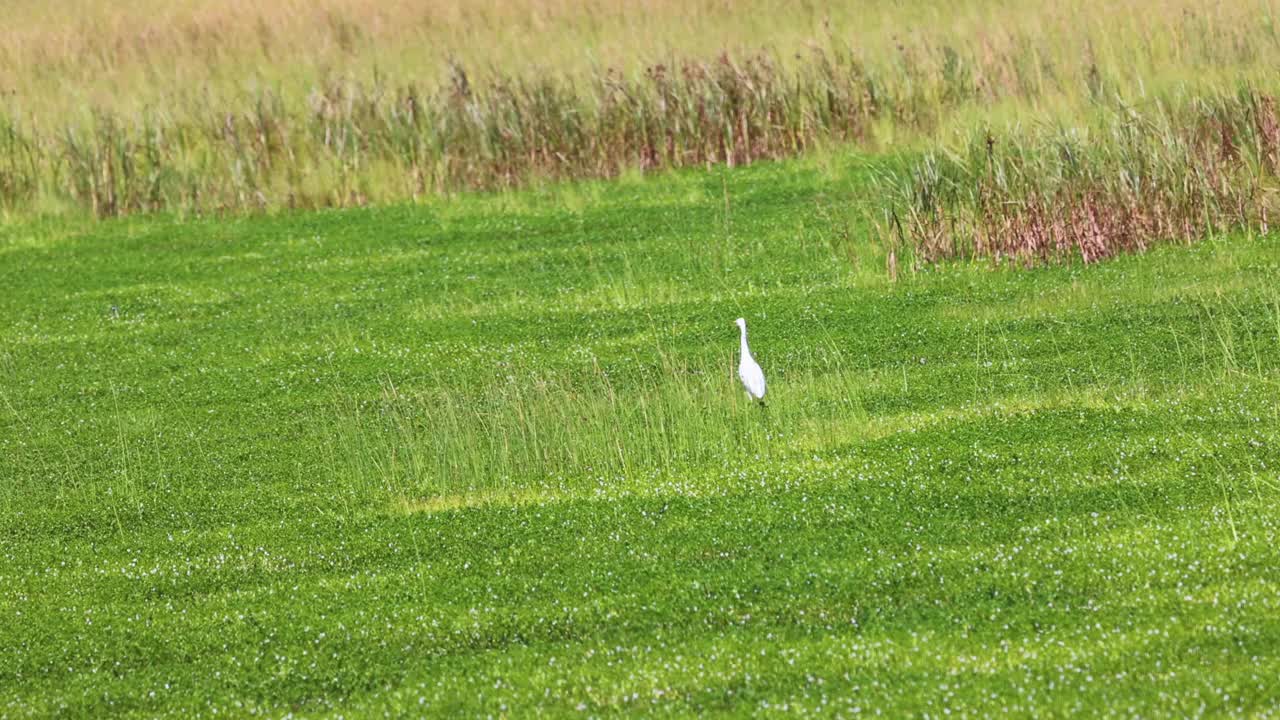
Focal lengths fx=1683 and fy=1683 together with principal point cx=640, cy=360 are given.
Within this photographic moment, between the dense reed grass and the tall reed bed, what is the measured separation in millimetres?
5409

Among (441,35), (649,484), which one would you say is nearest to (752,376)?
(649,484)

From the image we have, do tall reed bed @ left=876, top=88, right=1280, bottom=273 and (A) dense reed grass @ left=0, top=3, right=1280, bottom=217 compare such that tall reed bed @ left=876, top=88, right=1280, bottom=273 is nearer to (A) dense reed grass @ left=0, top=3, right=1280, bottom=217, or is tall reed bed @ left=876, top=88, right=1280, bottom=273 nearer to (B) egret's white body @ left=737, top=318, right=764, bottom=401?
(B) egret's white body @ left=737, top=318, right=764, bottom=401

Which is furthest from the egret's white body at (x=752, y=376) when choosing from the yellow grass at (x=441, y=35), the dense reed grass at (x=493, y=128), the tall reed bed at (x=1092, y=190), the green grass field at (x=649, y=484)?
the yellow grass at (x=441, y=35)

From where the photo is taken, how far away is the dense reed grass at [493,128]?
2386 centimetres

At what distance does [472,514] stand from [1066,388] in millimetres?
4866

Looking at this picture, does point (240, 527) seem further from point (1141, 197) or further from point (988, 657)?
point (1141, 197)

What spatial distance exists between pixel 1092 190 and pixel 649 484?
25.6 ft

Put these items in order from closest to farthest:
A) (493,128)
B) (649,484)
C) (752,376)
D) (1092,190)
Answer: (649,484)
(752,376)
(1092,190)
(493,128)

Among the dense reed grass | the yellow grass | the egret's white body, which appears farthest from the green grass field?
the yellow grass

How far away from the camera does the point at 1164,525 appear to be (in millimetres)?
10211

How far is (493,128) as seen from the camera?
2386 centimetres

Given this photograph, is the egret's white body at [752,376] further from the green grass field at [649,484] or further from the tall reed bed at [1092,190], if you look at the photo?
the tall reed bed at [1092,190]

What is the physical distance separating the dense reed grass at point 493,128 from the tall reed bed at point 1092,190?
5409 mm

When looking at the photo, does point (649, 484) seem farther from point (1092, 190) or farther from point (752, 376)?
point (1092, 190)
